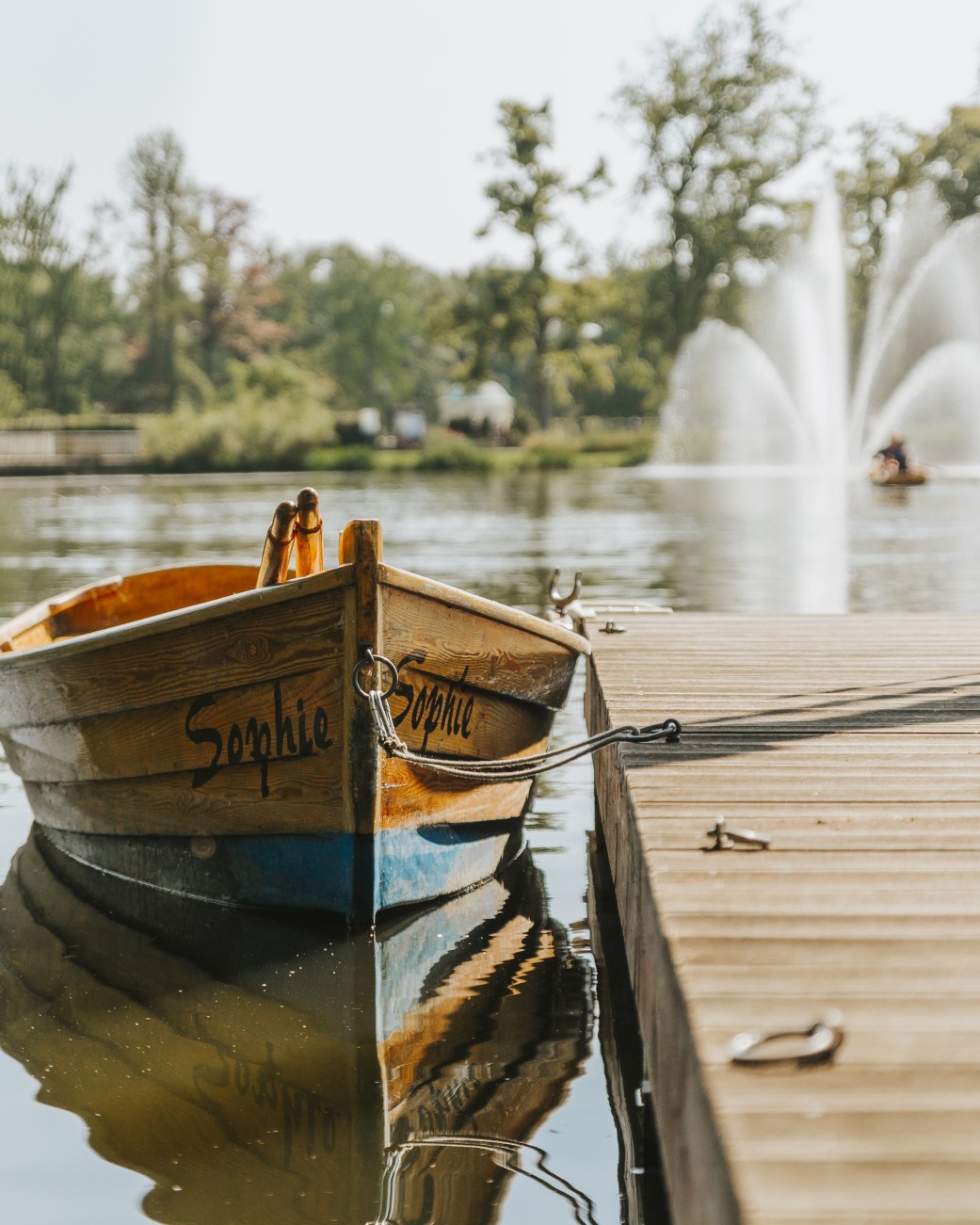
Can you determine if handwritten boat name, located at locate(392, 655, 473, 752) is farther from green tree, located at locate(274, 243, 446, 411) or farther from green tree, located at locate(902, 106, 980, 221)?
green tree, located at locate(274, 243, 446, 411)

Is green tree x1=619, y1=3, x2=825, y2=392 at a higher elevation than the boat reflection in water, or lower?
higher

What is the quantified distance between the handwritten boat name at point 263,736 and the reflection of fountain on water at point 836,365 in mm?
38197

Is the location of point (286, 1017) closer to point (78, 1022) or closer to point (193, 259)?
point (78, 1022)

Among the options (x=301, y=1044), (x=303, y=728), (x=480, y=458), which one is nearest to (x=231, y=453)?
(x=480, y=458)

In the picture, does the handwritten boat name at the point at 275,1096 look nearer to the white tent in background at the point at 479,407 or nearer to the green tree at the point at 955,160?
the green tree at the point at 955,160

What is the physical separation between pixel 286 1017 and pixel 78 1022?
699 millimetres

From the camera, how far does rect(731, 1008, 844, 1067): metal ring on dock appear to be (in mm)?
2838

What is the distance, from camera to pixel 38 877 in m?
7.02

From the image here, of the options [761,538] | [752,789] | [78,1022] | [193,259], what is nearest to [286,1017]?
[78,1022]

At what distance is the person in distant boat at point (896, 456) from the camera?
33812 millimetres

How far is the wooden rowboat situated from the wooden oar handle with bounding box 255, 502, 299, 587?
0.02 metres

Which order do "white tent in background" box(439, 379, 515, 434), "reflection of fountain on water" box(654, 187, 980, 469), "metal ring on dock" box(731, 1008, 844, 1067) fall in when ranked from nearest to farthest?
"metal ring on dock" box(731, 1008, 844, 1067) < "reflection of fountain on water" box(654, 187, 980, 469) < "white tent in background" box(439, 379, 515, 434)

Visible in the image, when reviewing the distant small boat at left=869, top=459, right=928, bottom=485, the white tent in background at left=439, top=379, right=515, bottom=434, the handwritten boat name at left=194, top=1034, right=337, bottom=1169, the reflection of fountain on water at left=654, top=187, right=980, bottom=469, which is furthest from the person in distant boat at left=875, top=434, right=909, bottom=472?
the white tent in background at left=439, top=379, right=515, bottom=434

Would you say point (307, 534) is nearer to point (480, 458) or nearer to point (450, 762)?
point (450, 762)
